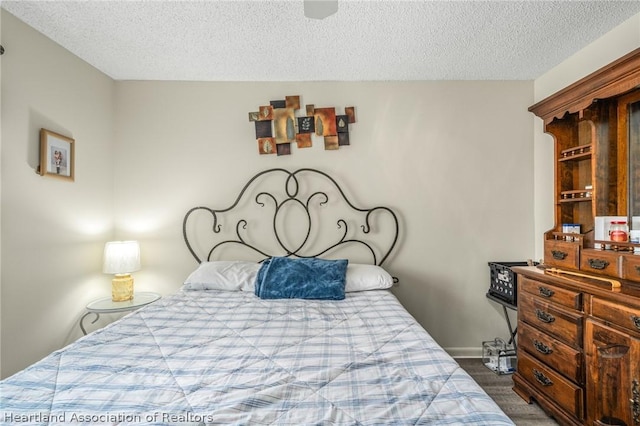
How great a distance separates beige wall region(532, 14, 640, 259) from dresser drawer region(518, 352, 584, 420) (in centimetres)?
101

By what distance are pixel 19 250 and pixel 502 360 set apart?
11.1 feet

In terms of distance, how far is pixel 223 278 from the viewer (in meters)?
2.32

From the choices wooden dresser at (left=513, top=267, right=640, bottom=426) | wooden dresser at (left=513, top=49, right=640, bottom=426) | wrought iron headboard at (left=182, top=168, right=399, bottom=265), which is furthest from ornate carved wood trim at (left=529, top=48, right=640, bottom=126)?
wrought iron headboard at (left=182, top=168, right=399, bottom=265)

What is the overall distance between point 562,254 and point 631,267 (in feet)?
1.46

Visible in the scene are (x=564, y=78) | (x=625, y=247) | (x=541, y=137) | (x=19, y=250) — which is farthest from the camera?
(x=541, y=137)

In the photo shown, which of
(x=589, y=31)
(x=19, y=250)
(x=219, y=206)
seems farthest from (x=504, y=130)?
(x=19, y=250)

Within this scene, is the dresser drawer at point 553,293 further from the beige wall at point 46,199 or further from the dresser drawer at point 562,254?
the beige wall at point 46,199

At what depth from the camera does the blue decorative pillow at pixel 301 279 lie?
6.91 feet

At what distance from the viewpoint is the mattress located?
87 centimetres

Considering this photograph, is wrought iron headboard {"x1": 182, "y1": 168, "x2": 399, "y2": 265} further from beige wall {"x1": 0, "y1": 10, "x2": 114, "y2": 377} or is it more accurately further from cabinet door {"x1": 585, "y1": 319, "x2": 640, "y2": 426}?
cabinet door {"x1": 585, "y1": 319, "x2": 640, "y2": 426}

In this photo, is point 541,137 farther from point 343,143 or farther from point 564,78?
point 343,143

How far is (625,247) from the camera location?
5.45 feet

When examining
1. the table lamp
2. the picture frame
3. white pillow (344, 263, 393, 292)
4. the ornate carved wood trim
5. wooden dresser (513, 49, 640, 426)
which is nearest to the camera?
wooden dresser (513, 49, 640, 426)

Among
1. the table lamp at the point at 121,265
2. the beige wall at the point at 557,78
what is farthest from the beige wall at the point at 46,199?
the beige wall at the point at 557,78
